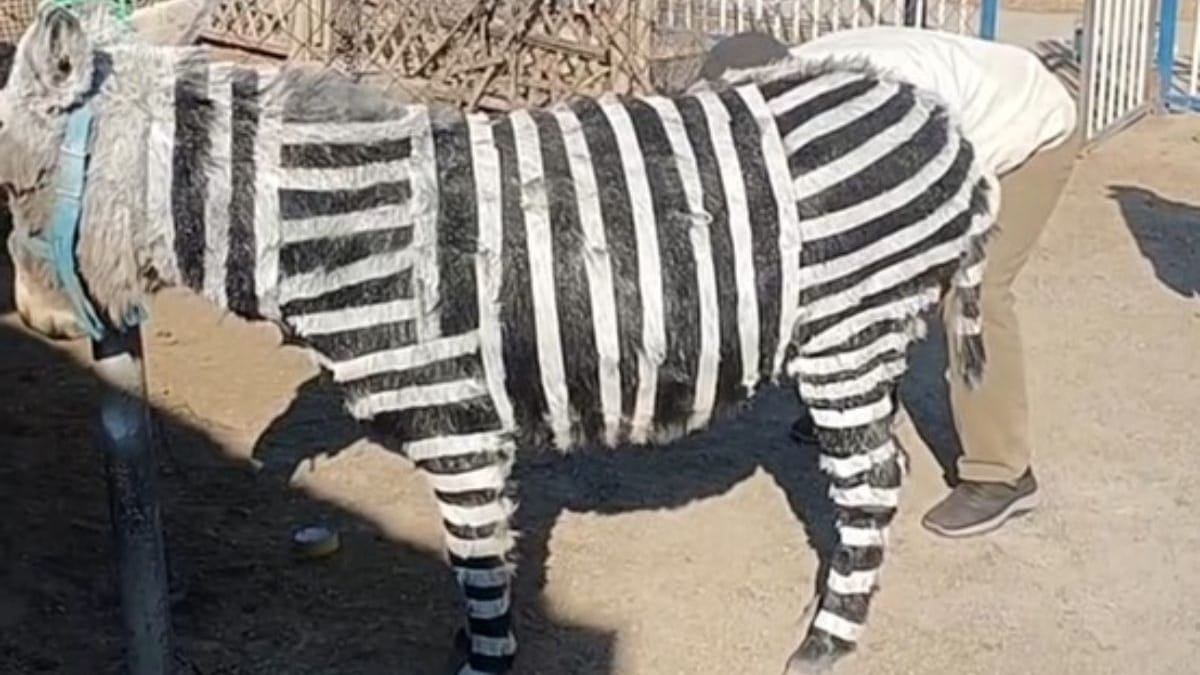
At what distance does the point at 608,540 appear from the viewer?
210 inches

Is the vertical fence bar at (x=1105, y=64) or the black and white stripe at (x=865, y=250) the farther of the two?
the vertical fence bar at (x=1105, y=64)

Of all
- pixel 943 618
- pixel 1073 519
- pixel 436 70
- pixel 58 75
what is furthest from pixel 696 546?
pixel 436 70

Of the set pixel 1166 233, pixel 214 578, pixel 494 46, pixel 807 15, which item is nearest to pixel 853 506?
pixel 214 578

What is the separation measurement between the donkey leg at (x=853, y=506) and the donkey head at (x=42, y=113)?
1698 millimetres

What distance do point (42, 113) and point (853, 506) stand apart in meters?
2.02

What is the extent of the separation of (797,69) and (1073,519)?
182cm

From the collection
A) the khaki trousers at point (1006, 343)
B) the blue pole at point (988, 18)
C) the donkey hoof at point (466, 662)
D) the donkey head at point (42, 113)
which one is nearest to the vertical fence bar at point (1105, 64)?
the blue pole at point (988, 18)

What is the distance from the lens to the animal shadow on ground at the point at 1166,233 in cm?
766

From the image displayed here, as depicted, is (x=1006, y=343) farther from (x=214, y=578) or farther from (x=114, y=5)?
(x=114, y=5)

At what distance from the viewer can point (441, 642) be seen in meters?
4.73

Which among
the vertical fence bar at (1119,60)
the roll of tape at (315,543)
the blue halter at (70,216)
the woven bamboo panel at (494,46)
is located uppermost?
the blue halter at (70,216)

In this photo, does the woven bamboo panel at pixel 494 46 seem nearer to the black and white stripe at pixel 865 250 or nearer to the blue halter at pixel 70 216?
the black and white stripe at pixel 865 250

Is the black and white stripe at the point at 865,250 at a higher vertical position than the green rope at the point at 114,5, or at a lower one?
lower

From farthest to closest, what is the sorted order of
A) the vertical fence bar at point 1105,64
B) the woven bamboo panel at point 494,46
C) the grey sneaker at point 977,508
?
the vertical fence bar at point 1105,64
the woven bamboo panel at point 494,46
the grey sneaker at point 977,508
